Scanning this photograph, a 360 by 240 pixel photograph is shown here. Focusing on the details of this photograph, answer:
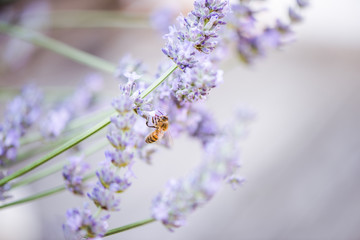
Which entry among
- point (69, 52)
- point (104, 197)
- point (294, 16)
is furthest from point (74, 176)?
point (294, 16)

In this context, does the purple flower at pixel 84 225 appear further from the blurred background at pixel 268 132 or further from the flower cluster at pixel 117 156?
the blurred background at pixel 268 132

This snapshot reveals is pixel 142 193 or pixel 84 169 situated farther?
pixel 142 193

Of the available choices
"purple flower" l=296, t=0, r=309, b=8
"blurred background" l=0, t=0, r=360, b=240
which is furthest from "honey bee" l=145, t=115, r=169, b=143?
"blurred background" l=0, t=0, r=360, b=240

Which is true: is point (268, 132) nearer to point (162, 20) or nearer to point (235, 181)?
point (162, 20)

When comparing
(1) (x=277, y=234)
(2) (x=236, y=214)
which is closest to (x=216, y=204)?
(2) (x=236, y=214)

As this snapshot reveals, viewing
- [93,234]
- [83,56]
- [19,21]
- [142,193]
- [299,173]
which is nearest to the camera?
[93,234]

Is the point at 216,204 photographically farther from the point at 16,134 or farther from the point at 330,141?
the point at 16,134

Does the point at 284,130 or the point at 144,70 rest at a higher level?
the point at 284,130
